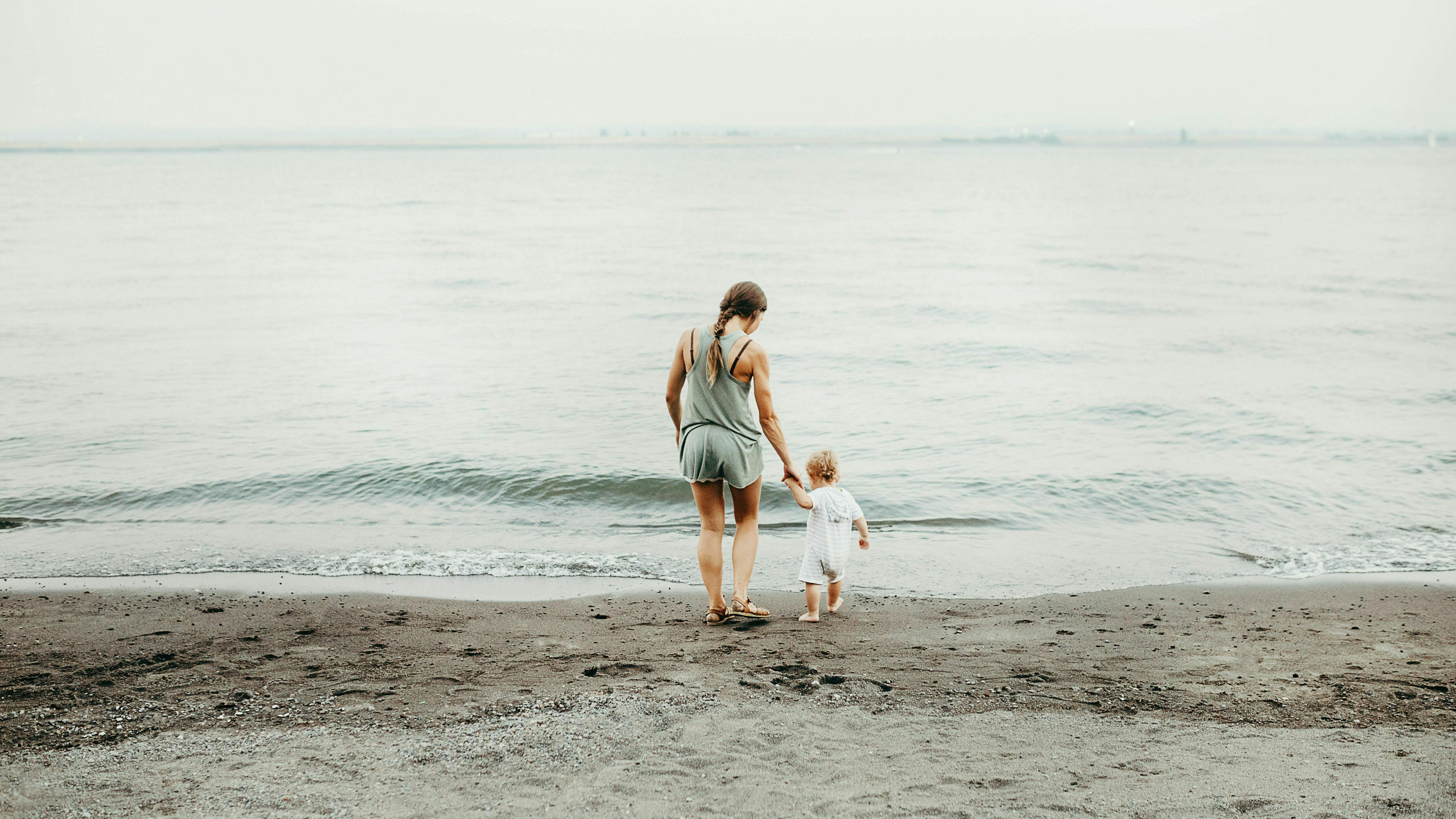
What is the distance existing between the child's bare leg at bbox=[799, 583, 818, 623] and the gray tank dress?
0.76 m

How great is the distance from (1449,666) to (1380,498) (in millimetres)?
4821

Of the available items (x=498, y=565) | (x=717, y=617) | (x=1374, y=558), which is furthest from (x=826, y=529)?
(x=1374, y=558)

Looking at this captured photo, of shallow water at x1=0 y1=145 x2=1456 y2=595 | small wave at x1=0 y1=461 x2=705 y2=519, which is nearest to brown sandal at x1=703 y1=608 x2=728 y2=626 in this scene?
shallow water at x1=0 y1=145 x2=1456 y2=595

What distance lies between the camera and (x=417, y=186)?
73562 mm

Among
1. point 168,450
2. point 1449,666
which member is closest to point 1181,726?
point 1449,666

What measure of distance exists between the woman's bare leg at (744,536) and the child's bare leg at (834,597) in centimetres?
50

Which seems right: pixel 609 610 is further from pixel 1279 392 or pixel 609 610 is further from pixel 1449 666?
pixel 1279 392

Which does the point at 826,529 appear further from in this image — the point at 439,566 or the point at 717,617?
the point at 439,566

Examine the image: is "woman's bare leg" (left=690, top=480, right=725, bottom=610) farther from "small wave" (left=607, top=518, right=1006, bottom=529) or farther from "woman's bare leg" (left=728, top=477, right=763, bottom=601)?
"small wave" (left=607, top=518, right=1006, bottom=529)

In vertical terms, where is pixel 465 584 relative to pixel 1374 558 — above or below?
below

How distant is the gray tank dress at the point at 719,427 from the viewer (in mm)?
4941

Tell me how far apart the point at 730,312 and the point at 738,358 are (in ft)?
0.73

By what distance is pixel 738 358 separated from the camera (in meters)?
4.89

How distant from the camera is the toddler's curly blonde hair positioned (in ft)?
17.9
